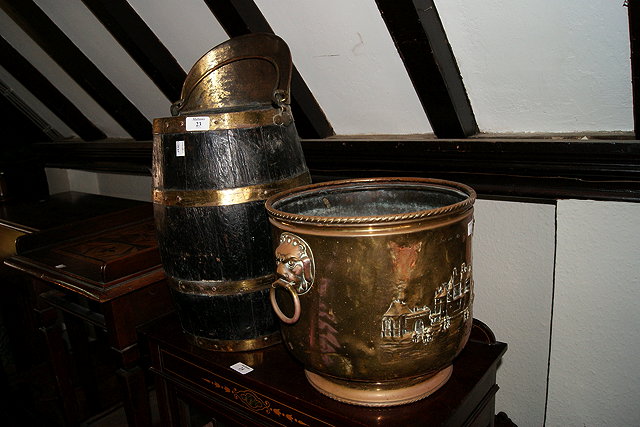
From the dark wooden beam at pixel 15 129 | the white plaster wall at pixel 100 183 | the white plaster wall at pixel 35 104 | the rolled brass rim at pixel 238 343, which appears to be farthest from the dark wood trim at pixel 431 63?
the dark wooden beam at pixel 15 129

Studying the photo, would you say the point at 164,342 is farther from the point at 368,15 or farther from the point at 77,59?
the point at 77,59

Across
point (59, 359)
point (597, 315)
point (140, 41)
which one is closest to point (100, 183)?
point (59, 359)

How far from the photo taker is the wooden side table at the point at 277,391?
1062mm

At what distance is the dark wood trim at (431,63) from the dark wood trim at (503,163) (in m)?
0.07

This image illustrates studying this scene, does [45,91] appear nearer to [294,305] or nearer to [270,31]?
[270,31]

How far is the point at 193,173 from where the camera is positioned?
4.05 feet

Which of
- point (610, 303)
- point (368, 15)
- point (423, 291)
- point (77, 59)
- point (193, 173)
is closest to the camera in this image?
point (423, 291)

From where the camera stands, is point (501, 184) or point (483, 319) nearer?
point (501, 184)

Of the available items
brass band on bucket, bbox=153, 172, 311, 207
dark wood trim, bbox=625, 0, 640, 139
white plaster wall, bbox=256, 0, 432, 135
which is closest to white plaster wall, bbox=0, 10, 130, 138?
white plaster wall, bbox=256, 0, 432, 135

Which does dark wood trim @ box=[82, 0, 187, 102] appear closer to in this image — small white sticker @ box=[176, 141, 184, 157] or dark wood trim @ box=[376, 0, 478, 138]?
small white sticker @ box=[176, 141, 184, 157]

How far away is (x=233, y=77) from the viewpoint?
1.50 metres

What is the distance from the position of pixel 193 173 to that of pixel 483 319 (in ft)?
3.67

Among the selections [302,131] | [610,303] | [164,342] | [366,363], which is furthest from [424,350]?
[302,131]

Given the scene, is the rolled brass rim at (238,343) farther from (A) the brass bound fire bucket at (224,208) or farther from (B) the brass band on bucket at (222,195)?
(B) the brass band on bucket at (222,195)
